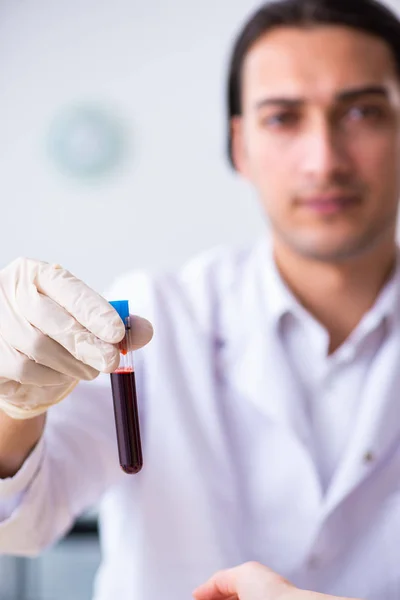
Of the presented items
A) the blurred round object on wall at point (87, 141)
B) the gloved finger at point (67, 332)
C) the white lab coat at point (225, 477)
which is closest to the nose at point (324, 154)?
the white lab coat at point (225, 477)

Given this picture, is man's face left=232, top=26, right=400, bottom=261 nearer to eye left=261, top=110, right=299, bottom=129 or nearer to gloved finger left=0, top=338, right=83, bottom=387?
eye left=261, top=110, right=299, bottom=129

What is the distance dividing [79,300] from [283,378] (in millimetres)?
550

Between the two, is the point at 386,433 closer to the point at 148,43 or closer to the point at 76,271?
the point at 76,271

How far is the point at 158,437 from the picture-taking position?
3.79ft

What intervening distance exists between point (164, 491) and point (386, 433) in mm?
379

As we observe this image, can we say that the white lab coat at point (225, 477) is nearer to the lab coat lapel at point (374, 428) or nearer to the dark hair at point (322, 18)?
the lab coat lapel at point (374, 428)

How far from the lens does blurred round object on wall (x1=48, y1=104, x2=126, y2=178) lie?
2559mm

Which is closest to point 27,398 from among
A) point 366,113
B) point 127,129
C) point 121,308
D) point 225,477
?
point 121,308

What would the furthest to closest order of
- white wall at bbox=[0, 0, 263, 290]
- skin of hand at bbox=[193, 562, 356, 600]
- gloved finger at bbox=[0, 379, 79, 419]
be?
white wall at bbox=[0, 0, 263, 290], gloved finger at bbox=[0, 379, 79, 419], skin of hand at bbox=[193, 562, 356, 600]

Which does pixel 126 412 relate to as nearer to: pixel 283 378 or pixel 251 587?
pixel 251 587

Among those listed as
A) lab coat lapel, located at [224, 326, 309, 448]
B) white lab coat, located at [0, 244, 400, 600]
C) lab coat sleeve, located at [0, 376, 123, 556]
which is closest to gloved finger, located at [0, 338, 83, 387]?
lab coat sleeve, located at [0, 376, 123, 556]

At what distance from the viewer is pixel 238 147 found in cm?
148

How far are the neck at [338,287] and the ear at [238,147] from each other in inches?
9.2

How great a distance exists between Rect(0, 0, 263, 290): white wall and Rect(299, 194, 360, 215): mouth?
50.1 inches
